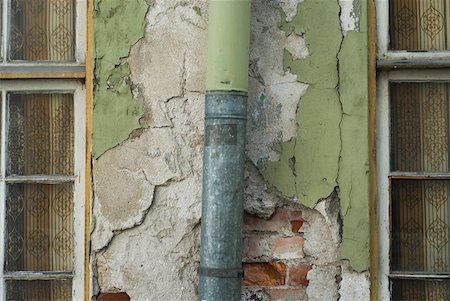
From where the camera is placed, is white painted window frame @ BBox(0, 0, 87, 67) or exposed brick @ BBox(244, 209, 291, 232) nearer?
exposed brick @ BBox(244, 209, 291, 232)

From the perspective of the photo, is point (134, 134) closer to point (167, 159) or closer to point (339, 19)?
point (167, 159)

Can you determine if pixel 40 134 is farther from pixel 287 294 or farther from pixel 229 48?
pixel 287 294

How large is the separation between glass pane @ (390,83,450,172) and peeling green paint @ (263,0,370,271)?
0.19 metres

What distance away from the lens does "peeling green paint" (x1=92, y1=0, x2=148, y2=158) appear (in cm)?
313

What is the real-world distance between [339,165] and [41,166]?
118cm

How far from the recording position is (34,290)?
3.23m

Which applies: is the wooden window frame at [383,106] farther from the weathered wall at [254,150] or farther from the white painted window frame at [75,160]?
the white painted window frame at [75,160]

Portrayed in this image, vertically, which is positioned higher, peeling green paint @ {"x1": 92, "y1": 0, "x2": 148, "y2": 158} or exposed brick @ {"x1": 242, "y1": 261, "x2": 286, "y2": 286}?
peeling green paint @ {"x1": 92, "y1": 0, "x2": 148, "y2": 158}

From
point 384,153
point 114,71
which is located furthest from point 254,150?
point 114,71

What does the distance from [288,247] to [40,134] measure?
109 centimetres

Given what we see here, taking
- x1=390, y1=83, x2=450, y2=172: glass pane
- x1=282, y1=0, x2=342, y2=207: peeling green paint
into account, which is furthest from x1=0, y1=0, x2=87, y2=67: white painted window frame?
x1=390, y1=83, x2=450, y2=172: glass pane

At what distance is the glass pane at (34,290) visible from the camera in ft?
10.6

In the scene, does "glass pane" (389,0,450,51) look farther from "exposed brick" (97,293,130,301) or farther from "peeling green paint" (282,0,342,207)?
"exposed brick" (97,293,130,301)

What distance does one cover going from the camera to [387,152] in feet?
10.4
